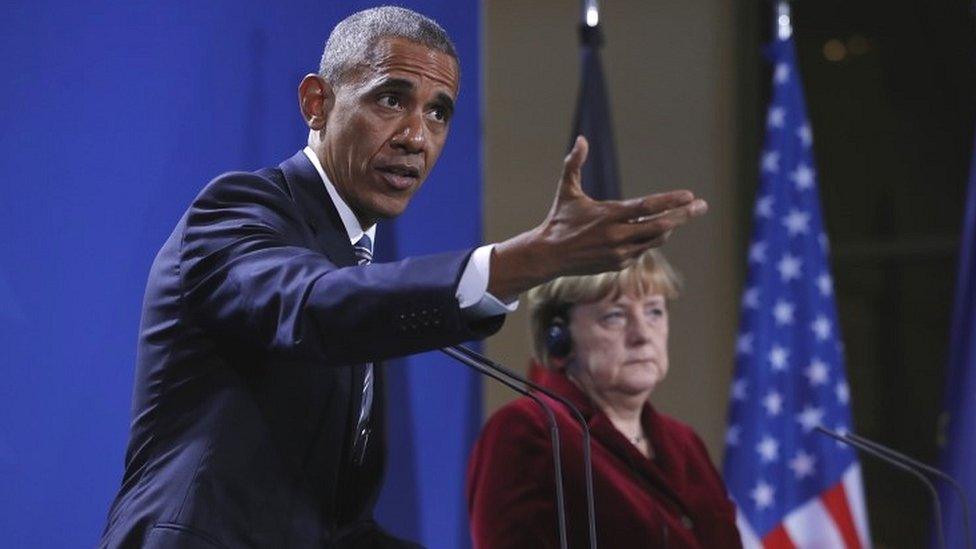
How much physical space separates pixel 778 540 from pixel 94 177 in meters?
1.88

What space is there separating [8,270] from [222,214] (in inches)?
28.5

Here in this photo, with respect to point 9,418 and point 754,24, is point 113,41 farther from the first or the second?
point 754,24

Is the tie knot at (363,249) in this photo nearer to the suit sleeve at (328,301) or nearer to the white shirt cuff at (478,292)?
the suit sleeve at (328,301)

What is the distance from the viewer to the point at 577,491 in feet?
7.73

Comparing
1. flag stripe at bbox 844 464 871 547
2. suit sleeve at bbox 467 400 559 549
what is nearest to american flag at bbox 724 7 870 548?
flag stripe at bbox 844 464 871 547

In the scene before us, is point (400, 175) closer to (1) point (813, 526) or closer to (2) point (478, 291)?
(2) point (478, 291)

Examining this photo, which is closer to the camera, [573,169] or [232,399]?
[573,169]

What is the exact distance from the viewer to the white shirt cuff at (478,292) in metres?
1.23

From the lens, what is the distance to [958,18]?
153 inches

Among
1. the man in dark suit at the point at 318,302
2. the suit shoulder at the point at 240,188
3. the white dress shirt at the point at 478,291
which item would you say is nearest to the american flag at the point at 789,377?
the man in dark suit at the point at 318,302

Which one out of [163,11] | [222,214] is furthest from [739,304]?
[222,214]

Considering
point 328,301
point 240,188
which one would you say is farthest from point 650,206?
point 240,188

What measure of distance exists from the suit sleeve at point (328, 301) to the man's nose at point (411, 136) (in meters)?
0.31

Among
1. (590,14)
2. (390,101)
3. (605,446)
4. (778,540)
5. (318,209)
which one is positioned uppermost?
(590,14)
